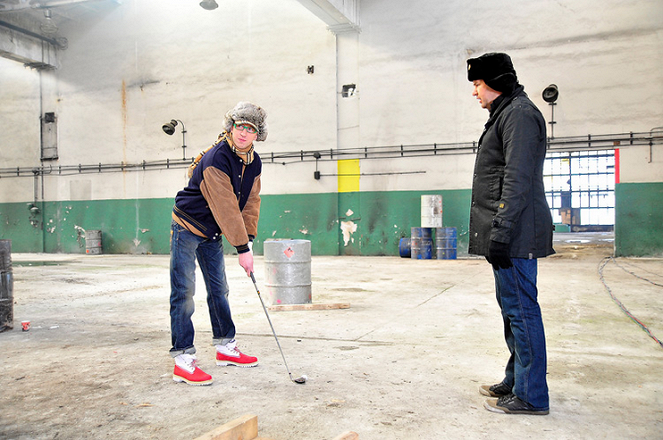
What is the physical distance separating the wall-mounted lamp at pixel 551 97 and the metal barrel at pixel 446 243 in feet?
9.96

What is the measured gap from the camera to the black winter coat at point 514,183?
229 cm

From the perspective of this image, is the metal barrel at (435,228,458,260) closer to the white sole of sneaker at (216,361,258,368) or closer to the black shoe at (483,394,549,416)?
the white sole of sneaker at (216,361,258,368)

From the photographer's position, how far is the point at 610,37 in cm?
1103

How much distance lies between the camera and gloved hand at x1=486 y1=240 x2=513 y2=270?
2307 millimetres

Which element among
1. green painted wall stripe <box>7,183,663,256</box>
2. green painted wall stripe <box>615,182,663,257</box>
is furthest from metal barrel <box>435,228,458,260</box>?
green painted wall stripe <box>615,182,663,257</box>

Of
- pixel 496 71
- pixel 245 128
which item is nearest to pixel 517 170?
pixel 496 71

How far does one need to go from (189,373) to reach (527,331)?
5.88ft

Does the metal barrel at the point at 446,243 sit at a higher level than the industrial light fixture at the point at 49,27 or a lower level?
lower

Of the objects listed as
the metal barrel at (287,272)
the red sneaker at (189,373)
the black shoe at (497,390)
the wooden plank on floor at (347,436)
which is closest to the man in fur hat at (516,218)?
the black shoe at (497,390)

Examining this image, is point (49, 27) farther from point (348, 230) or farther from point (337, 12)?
point (348, 230)

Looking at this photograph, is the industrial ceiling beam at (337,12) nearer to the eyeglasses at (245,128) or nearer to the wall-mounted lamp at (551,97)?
the wall-mounted lamp at (551,97)

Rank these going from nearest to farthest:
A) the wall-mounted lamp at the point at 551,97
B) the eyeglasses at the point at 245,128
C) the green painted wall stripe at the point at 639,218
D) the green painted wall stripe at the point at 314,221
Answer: the eyeglasses at the point at 245,128
the green painted wall stripe at the point at 639,218
the green painted wall stripe at the point at 314,221
the wall-mounted lamp at the point at 551,97

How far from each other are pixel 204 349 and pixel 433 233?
30.3 feet

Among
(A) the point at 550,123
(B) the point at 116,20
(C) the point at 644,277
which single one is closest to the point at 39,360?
(C) the point at 644,277
